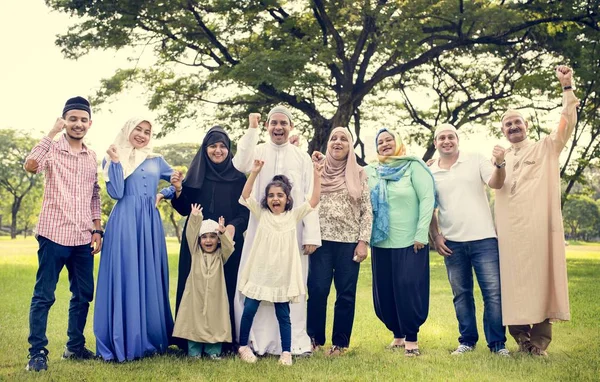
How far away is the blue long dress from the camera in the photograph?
5.08 m

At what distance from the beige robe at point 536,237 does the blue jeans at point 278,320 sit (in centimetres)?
197

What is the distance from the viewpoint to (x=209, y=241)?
532 cm

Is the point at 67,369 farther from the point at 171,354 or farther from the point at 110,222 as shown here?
Result: the point at 110,222

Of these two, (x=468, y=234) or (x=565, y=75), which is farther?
(x=468, y=234)

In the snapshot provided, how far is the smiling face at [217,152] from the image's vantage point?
5.54 metres

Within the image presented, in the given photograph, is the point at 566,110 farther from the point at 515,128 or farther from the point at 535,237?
the point at 535,237

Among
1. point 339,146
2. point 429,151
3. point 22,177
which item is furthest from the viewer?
point 22,177

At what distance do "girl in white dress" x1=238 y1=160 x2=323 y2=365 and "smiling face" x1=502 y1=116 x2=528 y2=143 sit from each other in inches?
79.5

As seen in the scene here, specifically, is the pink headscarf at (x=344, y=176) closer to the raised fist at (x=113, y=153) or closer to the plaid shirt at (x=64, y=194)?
the raised fist at (x=113, y=153)

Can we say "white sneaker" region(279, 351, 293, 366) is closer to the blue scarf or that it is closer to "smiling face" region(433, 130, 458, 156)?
the blue scarf

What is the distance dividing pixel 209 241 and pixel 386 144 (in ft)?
6.37

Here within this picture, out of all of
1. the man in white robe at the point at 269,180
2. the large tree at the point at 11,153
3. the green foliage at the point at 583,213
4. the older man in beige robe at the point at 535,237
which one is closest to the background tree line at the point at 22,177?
the large tree at the point at 11,153

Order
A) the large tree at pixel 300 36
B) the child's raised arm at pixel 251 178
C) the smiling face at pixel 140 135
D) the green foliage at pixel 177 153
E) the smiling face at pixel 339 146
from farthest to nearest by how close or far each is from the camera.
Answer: the green foliage at pixel 177 153 → the large tree at pixel 300 36 → the smiling face at pixel 339 146 → the smiling face at pixel 140 135 → the child's raised arm at pixel 251 178

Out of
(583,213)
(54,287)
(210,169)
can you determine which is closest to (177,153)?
(583,213)
